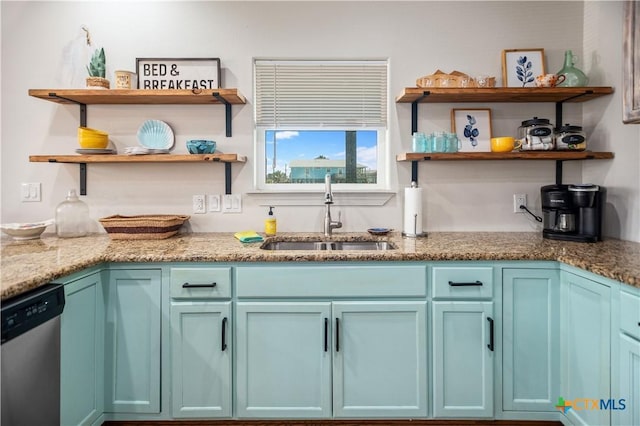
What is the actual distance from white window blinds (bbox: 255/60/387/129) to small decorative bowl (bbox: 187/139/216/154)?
384 millimetres

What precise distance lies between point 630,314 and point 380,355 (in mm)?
1012

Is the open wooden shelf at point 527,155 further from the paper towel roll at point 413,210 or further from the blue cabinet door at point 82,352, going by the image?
the blue cabinet door at point 82,352

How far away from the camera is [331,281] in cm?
191

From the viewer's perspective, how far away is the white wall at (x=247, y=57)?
2570 mm

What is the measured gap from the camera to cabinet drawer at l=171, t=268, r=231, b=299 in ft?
6.23

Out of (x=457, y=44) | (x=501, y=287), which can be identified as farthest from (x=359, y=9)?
(x=501, y=287)

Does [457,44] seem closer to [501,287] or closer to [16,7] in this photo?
[501,287]

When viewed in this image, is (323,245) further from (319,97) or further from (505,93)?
(505,93)

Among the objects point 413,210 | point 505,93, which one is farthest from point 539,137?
point 413,210

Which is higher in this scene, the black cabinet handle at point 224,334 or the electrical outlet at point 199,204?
the electrical outlet at point 199,204

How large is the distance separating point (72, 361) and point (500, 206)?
249 centimetres

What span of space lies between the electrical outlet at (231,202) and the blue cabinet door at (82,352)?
0.90 metres

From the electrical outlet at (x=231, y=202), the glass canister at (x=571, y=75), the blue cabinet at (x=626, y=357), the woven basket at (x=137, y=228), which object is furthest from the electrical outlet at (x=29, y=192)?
the glass canister at (x=571, y=75)

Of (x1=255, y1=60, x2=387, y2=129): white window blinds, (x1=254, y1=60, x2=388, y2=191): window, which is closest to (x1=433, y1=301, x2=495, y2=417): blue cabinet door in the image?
(x1=254, y1=60, x2=388, y2=191): window
